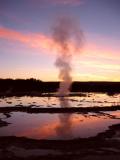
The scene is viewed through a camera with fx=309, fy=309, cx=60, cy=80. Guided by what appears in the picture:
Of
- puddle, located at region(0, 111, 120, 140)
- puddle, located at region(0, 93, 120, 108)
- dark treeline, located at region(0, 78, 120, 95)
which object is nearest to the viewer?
A: puddle, located at region(0, 111, 120, 140)

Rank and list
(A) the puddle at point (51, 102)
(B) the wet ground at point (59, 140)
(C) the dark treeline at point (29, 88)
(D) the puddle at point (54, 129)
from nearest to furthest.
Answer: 1. (B) the wet ground at point (59, 140)
2. (D) the puddle at point (54, 129)
3. (A) the puddle at point (51, 102)
4. (C) the dark treeline at point (29, 88)

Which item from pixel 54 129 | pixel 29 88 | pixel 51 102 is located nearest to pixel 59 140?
pixel 54 129

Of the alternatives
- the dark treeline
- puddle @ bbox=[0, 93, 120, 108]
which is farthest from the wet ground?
the dark treeline

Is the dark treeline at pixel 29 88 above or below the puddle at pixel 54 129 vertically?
above

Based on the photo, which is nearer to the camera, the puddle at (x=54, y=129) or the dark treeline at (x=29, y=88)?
the puddle at (x=54, y=129)

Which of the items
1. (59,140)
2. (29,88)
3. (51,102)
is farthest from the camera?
(29,88)

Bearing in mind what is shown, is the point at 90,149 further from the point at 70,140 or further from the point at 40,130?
the point at 40,130

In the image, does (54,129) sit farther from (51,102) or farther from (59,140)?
(51,102)

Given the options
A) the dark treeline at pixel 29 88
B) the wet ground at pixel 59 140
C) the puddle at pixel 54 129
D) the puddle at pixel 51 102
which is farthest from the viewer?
the dark treeline at pixel 29 88

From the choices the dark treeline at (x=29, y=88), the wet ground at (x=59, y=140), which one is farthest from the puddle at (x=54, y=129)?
the dark treeline at (x=29, y=88)

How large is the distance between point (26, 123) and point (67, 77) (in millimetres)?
31980

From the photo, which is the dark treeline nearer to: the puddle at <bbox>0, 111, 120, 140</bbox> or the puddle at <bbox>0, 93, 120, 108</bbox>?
the puddle at <bbox>0, 93, 120, 108</bbox>

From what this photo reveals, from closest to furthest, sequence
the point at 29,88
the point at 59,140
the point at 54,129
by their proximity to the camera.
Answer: the point at 59,140, the point at 54,129, the point at 29,88

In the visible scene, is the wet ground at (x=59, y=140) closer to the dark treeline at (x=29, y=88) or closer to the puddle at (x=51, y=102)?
the puddle at (x=51, y=102)
